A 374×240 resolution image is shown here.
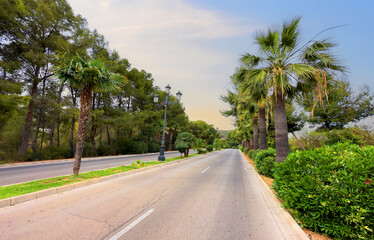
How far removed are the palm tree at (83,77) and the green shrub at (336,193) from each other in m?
8.22

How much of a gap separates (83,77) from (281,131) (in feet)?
31.0

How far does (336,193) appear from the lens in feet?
9.62

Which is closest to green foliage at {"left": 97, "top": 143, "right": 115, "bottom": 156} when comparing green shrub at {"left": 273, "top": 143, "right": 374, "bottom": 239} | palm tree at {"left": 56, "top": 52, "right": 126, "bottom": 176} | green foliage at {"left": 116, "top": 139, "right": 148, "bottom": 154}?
green foliage at {"left": 116, "top": 139, "right": 148, "bottom": 154}

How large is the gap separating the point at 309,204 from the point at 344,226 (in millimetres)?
558

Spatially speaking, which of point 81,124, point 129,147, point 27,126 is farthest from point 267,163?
point 129,147

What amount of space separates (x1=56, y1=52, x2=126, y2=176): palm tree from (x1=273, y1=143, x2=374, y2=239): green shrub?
27.0 ft

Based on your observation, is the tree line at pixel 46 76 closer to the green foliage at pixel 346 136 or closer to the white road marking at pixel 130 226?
the white road marking at pixel 130 226

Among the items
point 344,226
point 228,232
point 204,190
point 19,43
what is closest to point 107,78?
point 204,190

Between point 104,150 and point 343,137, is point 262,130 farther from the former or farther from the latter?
point 104,150

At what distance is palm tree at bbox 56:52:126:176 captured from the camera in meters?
7.20

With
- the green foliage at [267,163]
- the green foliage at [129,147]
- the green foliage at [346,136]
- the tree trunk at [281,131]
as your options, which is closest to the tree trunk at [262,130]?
the green foliage at [346,136]

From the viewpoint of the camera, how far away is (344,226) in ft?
9.27

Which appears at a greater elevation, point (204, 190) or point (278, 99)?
point (278, 99)

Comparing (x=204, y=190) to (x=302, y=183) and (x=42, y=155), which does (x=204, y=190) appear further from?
(x=42, y=155)
